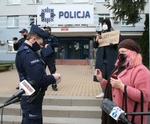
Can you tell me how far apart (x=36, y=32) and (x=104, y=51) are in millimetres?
2275

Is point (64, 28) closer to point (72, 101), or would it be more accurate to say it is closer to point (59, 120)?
point (72, 101)

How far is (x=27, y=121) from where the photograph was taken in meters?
2.76

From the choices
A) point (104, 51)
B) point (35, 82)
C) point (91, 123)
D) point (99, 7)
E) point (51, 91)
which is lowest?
point (91, 123)

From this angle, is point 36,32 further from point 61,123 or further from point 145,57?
point 145,57

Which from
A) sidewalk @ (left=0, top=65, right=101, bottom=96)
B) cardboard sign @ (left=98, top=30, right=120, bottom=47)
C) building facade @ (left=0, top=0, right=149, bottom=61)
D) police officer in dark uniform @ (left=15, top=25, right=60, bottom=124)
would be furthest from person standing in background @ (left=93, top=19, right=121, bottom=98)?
building facade @ (left=0, top=0, right=149, bottom=61)

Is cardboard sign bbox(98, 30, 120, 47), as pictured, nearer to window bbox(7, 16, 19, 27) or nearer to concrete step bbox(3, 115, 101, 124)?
concrete step bbox(3, 115, 101, 124)

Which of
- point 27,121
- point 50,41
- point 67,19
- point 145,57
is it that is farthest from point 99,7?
point 27,121

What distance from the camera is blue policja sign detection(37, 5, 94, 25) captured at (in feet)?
70.8

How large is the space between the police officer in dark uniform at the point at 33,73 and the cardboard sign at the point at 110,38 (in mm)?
2013

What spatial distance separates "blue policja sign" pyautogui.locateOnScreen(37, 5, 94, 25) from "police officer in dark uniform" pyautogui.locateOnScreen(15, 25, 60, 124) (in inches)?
754

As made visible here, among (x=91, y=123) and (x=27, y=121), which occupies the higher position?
(x=27, y=121)

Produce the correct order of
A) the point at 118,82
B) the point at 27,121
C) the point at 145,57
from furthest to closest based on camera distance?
the point at 145,57 < the point at 27,121 < the point at 118,82

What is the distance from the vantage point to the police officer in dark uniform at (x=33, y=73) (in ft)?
8.57

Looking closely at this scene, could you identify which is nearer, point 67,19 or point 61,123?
point 61,123
